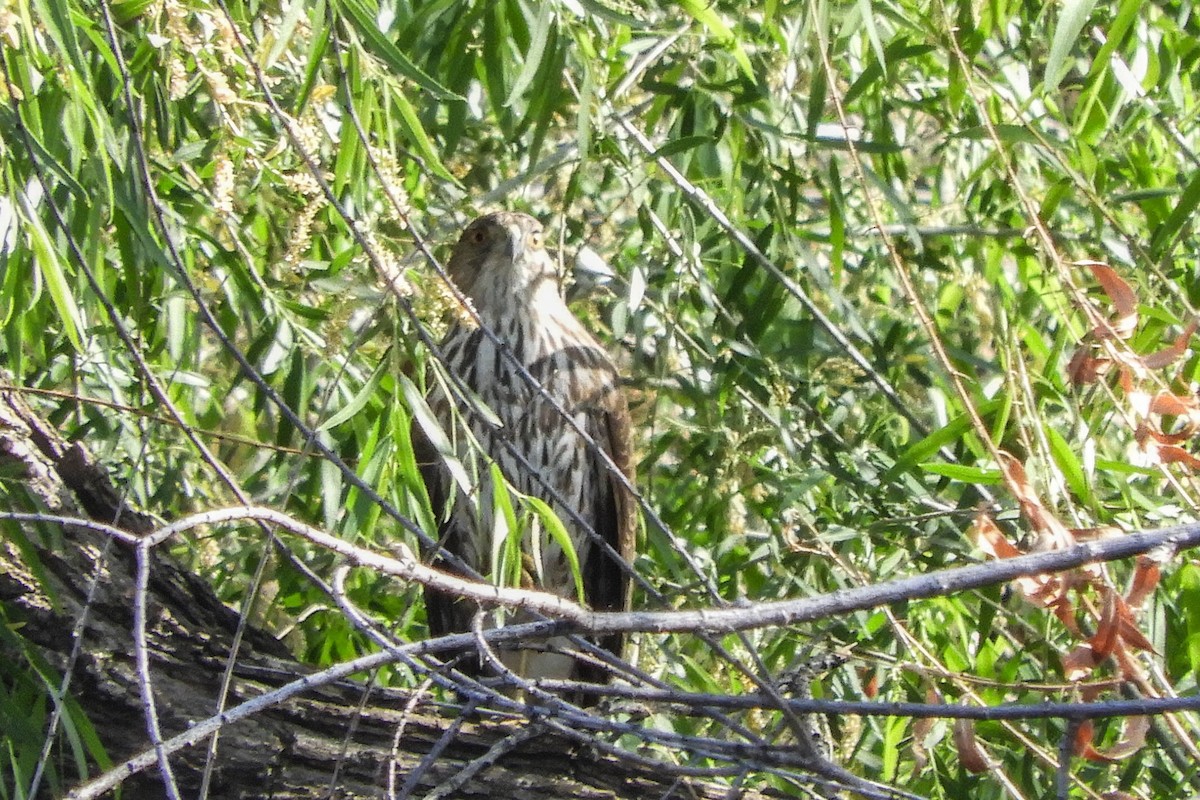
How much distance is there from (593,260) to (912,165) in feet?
2.88

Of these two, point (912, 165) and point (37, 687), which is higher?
point (912, 165)

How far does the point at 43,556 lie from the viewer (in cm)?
231

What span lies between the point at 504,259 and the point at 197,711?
178 cm

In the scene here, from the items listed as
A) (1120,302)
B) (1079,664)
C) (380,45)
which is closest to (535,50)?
(380,45)

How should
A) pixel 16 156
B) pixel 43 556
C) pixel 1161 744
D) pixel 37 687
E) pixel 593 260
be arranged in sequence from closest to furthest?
pixel 16 156 → pixel 37 687 → pixel 43 556 → pixel 1161 744 → pixel 593 260

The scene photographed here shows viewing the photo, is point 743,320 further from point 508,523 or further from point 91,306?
point 91,306

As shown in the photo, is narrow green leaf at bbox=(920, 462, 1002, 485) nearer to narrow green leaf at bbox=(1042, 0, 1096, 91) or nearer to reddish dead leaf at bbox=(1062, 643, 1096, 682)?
reddish dead leaf at bbox=(1062, 643, 1096, 682)

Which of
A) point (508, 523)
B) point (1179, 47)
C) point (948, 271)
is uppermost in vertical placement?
point (1179, 47)

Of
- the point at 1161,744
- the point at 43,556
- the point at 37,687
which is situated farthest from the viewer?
the point at 1161,744

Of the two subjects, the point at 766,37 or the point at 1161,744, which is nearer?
the point at 1161,744

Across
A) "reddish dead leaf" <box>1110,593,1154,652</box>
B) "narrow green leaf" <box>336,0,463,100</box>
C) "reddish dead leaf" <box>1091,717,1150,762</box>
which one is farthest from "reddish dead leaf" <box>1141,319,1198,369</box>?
"narrow green leaf" <box>336,0,463,100</box>

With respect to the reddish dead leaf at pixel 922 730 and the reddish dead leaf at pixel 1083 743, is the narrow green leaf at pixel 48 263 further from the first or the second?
the reddish dead leaf at pixel 1083 743

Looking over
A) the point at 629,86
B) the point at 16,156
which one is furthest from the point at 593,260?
the point at 16,156

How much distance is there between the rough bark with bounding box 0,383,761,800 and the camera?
2.31 m
